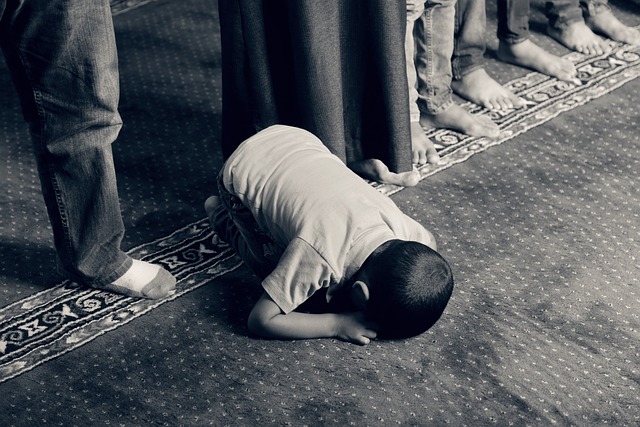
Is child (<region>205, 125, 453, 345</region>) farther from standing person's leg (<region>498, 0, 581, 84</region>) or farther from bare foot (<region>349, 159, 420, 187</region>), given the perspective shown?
standing person's leg (<region>498, 0, 581, 84</region>)

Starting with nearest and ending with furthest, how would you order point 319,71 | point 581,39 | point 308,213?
point 308,213
point 319,71
point 581,39

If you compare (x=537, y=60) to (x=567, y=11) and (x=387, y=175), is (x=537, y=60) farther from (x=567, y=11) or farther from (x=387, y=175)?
(x=387, y=175)

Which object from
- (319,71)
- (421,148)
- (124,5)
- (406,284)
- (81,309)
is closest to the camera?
(406,284)

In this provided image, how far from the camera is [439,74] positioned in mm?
2289

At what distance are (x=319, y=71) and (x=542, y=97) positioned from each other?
0.89 m

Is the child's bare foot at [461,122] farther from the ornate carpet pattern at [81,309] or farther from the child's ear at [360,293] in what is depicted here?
the child's ear at [360,293]

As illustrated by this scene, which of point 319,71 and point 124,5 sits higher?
point 319,71

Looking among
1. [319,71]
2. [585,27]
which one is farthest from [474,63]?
[319,71]

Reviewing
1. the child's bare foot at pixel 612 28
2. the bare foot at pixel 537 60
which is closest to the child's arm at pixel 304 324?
the bare foot at pixel 537 60

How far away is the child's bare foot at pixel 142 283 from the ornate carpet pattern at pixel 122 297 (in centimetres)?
2

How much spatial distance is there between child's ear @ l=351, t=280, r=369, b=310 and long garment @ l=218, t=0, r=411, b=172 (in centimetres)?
52

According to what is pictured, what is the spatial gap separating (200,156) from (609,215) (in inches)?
41.1

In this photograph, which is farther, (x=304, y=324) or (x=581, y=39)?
(x=581, y=39)

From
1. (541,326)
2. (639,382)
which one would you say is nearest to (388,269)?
(541,326)
